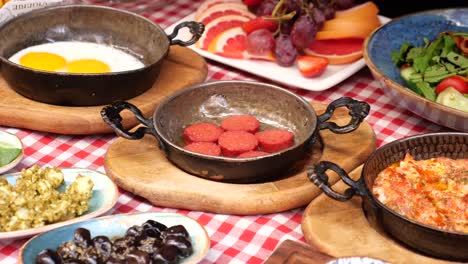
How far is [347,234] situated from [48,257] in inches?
28.7

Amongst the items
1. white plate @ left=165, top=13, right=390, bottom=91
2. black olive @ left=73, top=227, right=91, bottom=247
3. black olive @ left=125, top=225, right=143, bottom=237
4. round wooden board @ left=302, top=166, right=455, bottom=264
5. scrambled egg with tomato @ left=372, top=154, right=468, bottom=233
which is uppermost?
black olive @ left=73, top=227, right=91, bottom=247

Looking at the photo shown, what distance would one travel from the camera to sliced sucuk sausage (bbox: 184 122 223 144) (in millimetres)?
2402

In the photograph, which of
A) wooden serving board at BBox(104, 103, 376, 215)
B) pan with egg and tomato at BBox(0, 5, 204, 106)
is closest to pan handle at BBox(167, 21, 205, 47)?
pan with egg and tomato at BBox(0, 5, 204, 106)

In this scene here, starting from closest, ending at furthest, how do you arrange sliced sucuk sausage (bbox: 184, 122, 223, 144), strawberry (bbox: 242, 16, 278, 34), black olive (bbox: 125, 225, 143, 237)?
black olive (bbox: 125, 225, 143, 237)
sliced sucuk sausage (bbox: 184, 122, 223, 144)
strawberry (bbox: 242, 16, 278, 34)

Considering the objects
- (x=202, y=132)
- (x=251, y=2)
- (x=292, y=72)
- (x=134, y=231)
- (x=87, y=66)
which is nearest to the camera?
(x=134, y=231)

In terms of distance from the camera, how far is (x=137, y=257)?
6.07 ft

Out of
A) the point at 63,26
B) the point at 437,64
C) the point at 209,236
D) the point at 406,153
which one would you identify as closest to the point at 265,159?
the point at 209,236

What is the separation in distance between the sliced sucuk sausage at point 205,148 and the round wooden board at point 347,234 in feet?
1.08

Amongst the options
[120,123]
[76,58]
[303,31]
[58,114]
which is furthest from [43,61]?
[303,31]

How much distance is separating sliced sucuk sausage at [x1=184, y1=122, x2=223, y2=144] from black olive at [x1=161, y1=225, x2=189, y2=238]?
0.48m

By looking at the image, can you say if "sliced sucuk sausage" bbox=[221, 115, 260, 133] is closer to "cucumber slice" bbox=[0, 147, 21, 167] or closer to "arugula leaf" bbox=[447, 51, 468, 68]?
"cucumber slice" bbox=[0, 147, 21, 167]

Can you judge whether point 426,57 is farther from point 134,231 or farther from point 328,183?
point 134,231

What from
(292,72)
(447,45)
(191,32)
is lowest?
(292,72)

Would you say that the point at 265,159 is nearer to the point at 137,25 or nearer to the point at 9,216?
the point at 9,216
